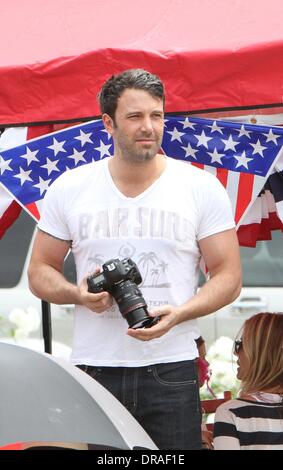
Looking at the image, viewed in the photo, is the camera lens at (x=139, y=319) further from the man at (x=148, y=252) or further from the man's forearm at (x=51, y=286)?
the man's forearm at (x=51, y=286)

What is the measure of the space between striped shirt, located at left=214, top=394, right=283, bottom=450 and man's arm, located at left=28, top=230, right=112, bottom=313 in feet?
2.14

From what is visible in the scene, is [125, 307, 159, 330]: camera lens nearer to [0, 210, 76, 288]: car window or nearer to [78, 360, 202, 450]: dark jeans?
[78, 360, 202, 450]: dark jeans

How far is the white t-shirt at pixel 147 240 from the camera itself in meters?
3.28

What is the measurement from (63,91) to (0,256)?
15.4 ft

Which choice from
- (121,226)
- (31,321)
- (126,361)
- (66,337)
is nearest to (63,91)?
(121,226)

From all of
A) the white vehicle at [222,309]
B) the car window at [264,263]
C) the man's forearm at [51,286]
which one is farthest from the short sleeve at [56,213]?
the car window at [264,263]

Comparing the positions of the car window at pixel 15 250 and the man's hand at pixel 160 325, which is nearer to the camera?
the man's hand at pixel 160 325

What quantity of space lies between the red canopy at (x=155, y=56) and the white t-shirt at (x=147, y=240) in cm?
34

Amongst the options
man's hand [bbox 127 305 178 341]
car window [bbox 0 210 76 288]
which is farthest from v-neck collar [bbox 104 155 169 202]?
car window [bbox 0 210 76 288]

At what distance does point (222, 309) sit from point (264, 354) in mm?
4075

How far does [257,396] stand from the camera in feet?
11.5

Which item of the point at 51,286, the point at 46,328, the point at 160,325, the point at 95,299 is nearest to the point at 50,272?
the point at 51,286

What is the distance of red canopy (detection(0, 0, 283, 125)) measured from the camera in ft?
11.4

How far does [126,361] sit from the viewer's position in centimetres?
328
